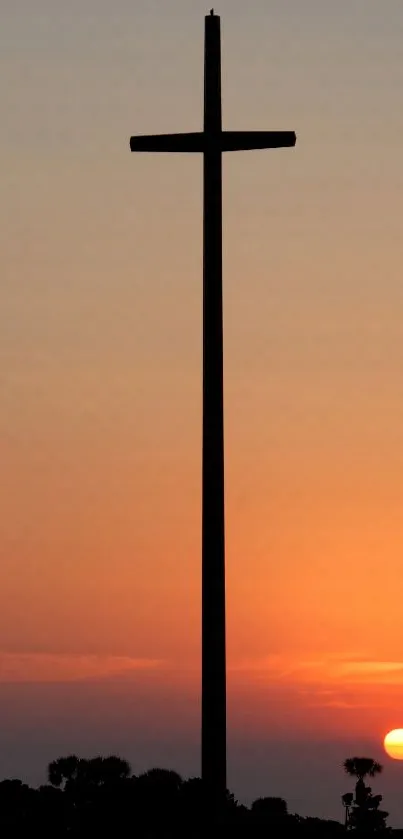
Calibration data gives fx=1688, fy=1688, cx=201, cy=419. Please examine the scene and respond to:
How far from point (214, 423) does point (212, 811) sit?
5.70 metres

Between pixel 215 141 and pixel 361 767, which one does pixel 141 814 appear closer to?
pixel 215 141

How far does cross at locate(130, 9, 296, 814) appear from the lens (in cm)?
2464

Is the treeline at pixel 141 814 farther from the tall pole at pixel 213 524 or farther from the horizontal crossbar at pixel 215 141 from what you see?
the horizontal crossbar at pixel 215 141

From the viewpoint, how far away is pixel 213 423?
2516cm

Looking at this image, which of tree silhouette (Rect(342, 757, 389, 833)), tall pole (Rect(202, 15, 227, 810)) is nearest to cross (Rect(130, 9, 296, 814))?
tall pole (Rect(202, 15, 227, 810))

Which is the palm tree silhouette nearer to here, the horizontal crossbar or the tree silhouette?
the tree silhouette

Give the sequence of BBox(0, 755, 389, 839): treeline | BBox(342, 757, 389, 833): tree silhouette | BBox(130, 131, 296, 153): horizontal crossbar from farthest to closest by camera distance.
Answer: BBox(342, 757, 389, 833): tree silhouette, BBox(0, 755, 389, 839): treeline, BBox(130, 131, 296, 153): horizontal crossbar

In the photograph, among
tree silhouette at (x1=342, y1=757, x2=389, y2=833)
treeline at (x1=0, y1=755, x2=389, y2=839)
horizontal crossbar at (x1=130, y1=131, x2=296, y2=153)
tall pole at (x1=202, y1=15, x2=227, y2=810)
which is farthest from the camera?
tree silhouette at (x1=342, y1=757, x2=389, y2=833)

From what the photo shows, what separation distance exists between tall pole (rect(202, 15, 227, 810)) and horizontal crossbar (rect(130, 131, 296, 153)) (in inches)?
39.2

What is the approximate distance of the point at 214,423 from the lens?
25.1 m

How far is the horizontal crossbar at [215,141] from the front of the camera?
88.0ft

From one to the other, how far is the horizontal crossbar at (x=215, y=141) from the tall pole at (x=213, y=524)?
3.26ft

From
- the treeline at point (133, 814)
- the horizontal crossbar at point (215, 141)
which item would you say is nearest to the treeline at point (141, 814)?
the treeline at point (133, 814)

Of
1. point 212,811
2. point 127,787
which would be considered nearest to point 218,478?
point 212,811
